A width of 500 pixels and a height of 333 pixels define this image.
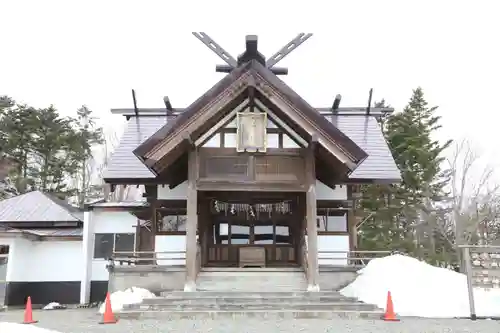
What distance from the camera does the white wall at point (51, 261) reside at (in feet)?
59.7

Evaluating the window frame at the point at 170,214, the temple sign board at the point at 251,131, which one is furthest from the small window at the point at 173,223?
the temple sign board at the point at 251,131

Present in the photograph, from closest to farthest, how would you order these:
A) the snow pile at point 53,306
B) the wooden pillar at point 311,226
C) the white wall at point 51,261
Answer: the wooden pillar at point 311,226 < the snow pile at point 53,306 < the white wall at point 51,261

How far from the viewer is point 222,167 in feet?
42.9

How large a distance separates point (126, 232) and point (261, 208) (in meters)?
7.06

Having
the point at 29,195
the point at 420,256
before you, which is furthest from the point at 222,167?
the point at 420,256

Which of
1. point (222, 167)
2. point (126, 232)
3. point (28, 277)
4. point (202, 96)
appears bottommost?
point (28, 277)

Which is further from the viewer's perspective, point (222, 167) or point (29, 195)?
point (29, 195)

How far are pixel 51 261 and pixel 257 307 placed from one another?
1157 cm

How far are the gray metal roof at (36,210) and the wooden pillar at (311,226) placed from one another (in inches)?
455

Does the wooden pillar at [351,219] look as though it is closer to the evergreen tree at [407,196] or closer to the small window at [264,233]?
the small window at [264,233]

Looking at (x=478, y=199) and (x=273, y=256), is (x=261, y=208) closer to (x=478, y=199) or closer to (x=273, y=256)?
(x=273, y=256)

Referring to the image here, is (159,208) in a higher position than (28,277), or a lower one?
higher

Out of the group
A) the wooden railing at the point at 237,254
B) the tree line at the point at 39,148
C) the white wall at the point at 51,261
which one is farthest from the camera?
the tree line at the point at 39,148

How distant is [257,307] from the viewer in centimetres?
1039
